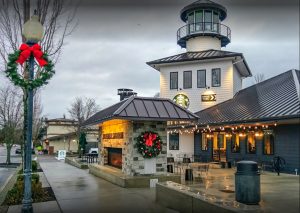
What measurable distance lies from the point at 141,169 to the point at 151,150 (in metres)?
0.89

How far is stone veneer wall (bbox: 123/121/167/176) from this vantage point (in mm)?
14367

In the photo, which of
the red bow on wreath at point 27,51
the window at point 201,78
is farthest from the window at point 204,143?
the red bow on wreath at point 27,51

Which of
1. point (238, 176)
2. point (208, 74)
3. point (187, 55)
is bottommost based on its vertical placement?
point (238, 176)

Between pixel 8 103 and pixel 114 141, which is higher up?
pixel 8 103

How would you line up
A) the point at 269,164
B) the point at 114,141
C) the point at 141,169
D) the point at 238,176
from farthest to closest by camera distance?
the point at 114,141 < the point at 269,164 < the point at 141,169 < the point at 238,176

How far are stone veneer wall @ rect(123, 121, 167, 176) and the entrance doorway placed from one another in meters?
9.66

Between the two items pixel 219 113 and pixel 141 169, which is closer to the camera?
pixel 141 169

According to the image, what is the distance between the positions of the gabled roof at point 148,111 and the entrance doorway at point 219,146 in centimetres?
964

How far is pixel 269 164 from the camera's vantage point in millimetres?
15414

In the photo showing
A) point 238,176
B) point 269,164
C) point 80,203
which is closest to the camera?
point 238,176

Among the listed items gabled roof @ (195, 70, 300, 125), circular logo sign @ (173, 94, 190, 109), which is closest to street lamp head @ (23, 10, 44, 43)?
gabled roof @ (195, 70, 300, 125)

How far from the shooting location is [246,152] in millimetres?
20859

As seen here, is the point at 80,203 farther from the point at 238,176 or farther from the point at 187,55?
the point at 187,55

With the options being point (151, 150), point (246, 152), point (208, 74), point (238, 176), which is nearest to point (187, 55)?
point (208, 74)
